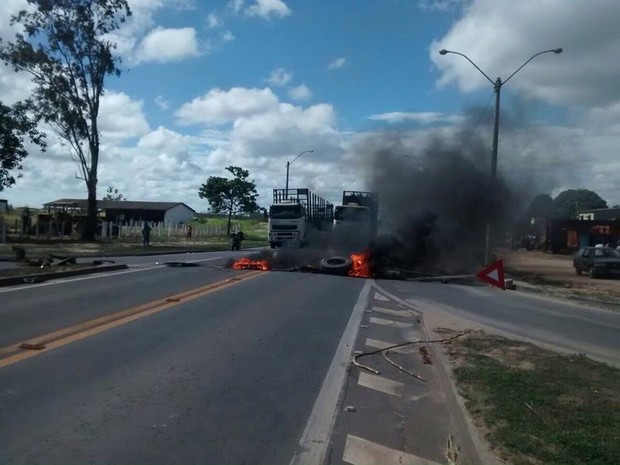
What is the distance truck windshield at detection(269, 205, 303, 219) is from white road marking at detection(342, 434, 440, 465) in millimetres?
36188

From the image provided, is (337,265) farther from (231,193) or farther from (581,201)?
(581,201)

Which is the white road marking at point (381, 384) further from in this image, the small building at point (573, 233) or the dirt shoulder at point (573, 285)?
the small building at point (573, 233)

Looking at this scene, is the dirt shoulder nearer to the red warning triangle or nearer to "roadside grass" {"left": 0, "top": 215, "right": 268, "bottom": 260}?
the red warning triangle

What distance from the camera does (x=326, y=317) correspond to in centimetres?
1474

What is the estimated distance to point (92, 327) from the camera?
Result: 11.8 metres

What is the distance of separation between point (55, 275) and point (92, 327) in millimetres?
9443

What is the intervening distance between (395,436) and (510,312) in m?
11.8

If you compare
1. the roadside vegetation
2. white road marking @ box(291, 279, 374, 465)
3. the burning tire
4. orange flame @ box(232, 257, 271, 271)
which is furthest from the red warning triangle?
the roadside vegetation

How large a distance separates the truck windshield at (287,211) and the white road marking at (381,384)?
109 feet

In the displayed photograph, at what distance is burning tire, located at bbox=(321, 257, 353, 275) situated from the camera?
90.9ft

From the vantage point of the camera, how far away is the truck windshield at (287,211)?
42.6 meters

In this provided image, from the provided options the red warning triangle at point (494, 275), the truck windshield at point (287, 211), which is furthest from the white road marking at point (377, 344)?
the truck windshield at point (287, 211)

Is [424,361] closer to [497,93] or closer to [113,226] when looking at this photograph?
[497,93]

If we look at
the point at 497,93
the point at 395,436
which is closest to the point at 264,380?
the point at 395,436
